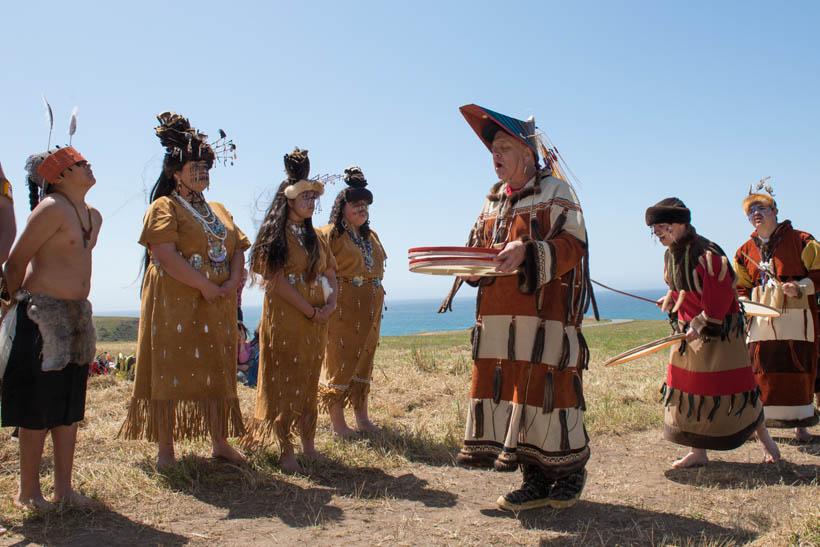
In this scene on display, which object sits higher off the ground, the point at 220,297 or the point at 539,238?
the point at 539,238

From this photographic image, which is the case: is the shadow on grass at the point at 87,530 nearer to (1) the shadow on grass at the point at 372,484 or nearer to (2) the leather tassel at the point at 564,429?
(1) the shadow on grass at the point at 372,484

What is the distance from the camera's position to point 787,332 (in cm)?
618

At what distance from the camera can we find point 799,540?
10.0 feet

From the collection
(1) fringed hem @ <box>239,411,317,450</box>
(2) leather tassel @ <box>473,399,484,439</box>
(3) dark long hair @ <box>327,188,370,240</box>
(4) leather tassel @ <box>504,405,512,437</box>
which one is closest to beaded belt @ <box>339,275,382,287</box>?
(3) dark long hair @ <box>327,188,370,240</box>

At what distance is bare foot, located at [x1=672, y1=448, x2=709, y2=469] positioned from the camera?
195 inches

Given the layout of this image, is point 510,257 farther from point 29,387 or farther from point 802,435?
point 802,435

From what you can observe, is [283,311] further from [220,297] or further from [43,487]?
[43,487]

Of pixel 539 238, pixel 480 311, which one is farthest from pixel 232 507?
pixel 539 238

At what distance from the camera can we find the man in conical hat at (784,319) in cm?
602

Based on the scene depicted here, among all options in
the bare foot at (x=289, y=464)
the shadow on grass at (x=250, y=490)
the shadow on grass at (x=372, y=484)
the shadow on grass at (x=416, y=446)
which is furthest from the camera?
the shadow on grass at (x=416, y=446)

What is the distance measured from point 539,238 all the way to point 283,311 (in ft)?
6.65

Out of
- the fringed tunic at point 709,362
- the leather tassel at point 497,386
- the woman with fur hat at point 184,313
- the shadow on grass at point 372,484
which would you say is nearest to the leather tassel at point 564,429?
the leather tassel at point 497,386

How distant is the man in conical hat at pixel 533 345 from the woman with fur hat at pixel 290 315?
148 cm

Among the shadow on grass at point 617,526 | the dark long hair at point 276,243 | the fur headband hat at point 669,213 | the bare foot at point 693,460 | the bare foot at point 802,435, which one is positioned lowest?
the shadow on grass at point 617,526
